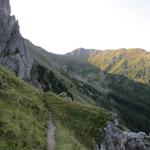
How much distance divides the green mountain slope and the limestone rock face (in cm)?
6710

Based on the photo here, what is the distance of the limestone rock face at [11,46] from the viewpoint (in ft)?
440

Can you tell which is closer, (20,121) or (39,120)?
(20,121)

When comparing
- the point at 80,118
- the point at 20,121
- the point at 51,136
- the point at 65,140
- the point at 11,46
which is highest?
the point at 11,46

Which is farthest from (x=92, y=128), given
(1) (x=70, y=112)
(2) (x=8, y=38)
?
(2) (x=8, y=38)

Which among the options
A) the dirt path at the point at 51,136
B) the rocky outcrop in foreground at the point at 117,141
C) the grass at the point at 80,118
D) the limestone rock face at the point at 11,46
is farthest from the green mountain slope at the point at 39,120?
the limestone rock face at the point at 11,46

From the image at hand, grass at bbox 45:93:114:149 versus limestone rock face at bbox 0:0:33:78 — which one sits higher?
limestone rock face at bbox 0:0:33:78

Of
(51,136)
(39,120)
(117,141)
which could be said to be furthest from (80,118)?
(51,136)

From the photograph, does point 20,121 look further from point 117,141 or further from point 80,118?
point 117,141

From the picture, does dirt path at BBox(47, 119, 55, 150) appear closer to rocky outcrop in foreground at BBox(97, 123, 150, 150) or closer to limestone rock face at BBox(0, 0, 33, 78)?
rocky outcrop in foreground at BBox(97, 123, 150, 150)

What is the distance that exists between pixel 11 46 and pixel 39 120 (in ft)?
335

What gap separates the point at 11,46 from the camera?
148750 millimetres

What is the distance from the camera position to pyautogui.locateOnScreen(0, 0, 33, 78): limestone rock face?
440 feet

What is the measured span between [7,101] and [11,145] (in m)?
12.6

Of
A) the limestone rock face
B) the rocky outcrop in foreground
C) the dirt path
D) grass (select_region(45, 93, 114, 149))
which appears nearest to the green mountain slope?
grass (select_region(45, 93, 114, 149))
